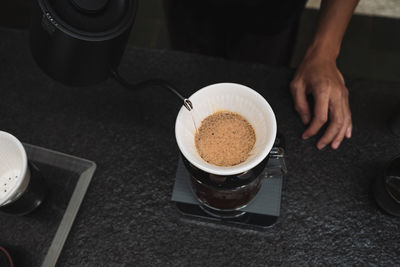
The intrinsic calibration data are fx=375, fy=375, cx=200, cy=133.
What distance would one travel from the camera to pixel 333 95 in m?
0.81

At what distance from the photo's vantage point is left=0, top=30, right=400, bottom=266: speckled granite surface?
2.37 ft

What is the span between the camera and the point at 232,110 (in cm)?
67

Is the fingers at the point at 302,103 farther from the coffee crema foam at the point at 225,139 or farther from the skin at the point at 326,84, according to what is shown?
the coffee crema foam at the point at 225,139

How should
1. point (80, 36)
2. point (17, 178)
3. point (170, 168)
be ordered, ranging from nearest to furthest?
point (80, 36), point (17, 178), point (170, 168)

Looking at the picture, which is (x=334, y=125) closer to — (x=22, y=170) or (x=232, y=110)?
(x=232, y=110)

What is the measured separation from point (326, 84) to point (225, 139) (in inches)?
11.9

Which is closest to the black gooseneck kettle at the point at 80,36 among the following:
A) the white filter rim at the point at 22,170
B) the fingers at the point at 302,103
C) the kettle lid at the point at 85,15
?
the kettle lid at the point at 85,15

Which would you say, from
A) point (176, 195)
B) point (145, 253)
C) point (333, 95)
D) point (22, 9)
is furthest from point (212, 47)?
point (22, 9)

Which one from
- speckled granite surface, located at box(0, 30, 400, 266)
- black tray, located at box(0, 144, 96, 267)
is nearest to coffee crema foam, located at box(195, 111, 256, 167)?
speckled granite surface, located at box(0, 30, 400, 266)

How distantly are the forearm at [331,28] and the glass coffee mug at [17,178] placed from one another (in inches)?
26.3

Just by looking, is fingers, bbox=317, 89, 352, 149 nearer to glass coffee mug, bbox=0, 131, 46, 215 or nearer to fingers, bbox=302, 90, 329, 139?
fingers, bbox=302, 90, 329, 139

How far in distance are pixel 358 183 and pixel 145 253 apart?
452 millimetres

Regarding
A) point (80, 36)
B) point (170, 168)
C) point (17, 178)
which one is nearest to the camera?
point (80, 36)

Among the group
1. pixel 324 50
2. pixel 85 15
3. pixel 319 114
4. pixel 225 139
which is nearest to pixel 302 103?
pixel 319 114
